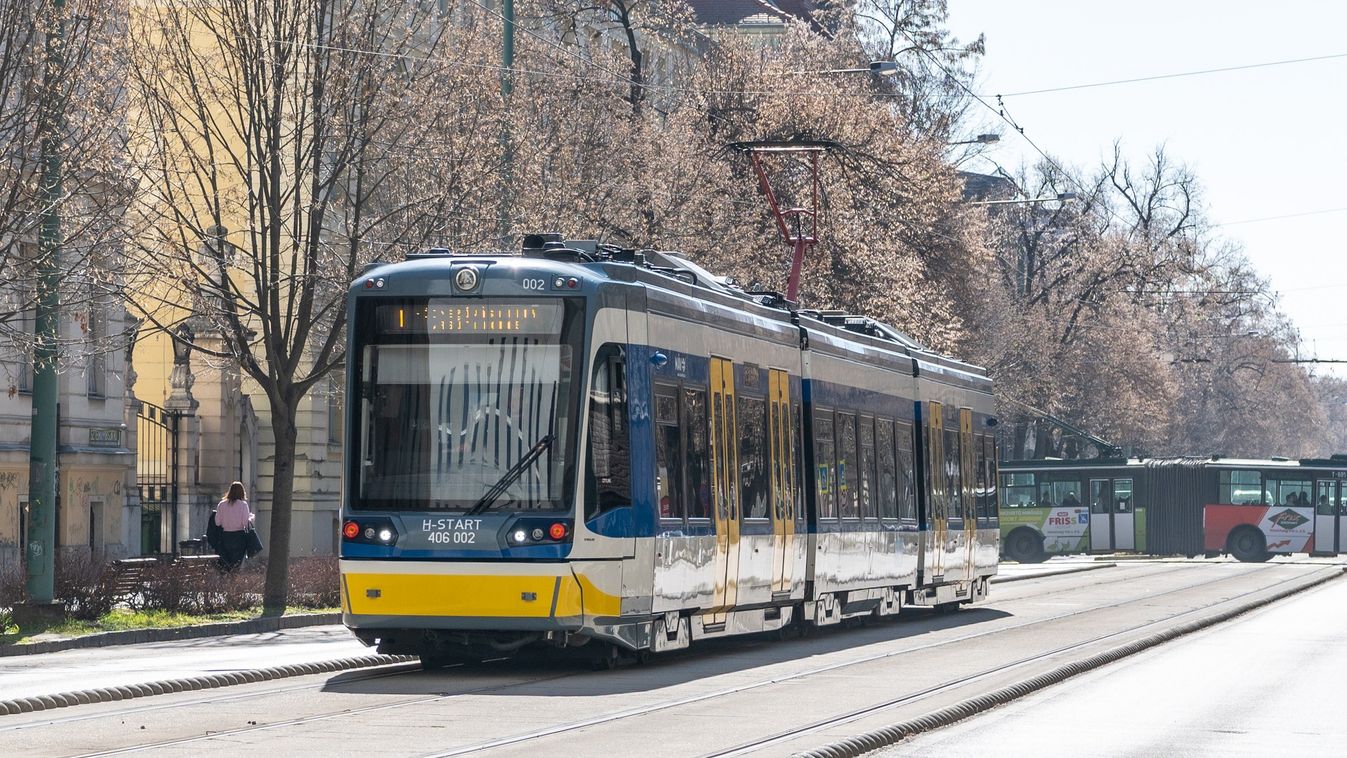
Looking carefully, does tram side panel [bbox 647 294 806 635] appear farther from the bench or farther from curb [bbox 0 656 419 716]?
the bench

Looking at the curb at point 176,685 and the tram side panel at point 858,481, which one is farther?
the tram side panel at point 858,481

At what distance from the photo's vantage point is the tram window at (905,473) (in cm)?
2550

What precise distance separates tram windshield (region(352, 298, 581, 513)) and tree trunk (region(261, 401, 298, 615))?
10496mm

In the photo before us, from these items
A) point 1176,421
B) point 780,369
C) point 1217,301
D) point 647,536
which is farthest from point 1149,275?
point 647,536

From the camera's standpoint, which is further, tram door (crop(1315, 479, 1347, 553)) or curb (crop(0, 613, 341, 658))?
tram door (crop(1315, 479, 1347, 553))

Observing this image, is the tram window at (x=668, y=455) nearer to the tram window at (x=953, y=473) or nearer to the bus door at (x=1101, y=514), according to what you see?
the tram window at (x=953, y=473)

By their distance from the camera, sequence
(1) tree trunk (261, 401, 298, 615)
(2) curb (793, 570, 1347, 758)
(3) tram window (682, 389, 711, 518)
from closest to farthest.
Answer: (2) curb (793, 570, 1347, 758)
(3) tram window (682, 389, 711, 518)
(1) tree trunk (261, 401, 298, 615)

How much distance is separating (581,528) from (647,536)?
95cm

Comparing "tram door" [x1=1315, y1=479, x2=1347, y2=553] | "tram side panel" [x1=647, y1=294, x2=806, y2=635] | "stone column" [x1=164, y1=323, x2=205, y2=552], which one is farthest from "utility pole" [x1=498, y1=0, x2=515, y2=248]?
"tram door" [x1=1315, y1=479, x2=1347, y2=553]

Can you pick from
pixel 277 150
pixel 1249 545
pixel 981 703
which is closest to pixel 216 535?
pixel 277 150

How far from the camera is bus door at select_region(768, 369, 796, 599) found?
20.4 metres

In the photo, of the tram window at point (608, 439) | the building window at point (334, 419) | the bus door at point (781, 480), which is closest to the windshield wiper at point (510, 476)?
the tram window at point (608, 439)

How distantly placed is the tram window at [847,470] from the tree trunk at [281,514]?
7.33 metres

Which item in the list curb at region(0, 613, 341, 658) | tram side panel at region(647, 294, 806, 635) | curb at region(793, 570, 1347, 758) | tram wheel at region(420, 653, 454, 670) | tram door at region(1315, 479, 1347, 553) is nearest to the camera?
curb at region(793, 570, 1347, 758)
